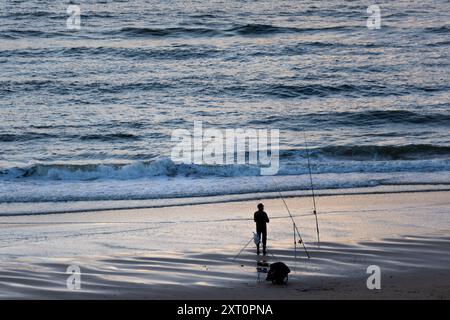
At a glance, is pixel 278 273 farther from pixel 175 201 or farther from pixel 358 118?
pixel 358 118

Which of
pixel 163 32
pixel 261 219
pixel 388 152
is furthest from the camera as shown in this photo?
pixel 163 32

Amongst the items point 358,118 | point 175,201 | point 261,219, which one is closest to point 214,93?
point 358,118

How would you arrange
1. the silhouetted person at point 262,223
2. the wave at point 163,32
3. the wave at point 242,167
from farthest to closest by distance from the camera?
the wave at point 163,32, the wave at point 242,167, the silhouetted person at point 262,223

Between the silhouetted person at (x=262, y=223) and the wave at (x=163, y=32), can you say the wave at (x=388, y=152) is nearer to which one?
the silhouetted person at (x=262, y=223)

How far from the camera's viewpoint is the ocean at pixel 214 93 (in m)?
21.6

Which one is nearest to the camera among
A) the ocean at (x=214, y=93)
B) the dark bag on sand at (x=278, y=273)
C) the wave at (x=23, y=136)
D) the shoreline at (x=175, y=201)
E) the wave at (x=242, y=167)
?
the dark bag on sand at (x=278, y=273)

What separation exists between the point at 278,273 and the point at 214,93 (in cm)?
2066

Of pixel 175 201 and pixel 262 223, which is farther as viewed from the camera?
pixel 175 201

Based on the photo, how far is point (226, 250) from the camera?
1402cm

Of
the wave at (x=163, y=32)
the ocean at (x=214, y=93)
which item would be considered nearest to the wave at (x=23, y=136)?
the ocean at (x=214, y=93)

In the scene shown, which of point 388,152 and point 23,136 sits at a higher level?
point 23,136

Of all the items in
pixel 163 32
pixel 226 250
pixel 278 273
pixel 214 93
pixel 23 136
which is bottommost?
pixel 278 273

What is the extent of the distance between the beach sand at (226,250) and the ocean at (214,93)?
81.6 inches

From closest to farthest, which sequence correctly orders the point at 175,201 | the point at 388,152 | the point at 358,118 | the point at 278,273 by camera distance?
the point at 278,273 → the point at 175,201 → the point at 388,152 → the point at 358,118
